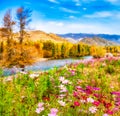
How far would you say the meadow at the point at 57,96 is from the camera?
547 centimetres

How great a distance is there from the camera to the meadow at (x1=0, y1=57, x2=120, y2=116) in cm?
547

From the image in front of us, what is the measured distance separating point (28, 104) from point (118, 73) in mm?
6137

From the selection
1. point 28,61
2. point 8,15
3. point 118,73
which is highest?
point 8,15

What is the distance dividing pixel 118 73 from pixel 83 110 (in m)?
6.34

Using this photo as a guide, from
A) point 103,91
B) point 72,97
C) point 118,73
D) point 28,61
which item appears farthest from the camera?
point 28,61

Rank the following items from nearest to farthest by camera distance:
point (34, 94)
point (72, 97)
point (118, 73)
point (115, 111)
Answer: point (115, 111) → point (72, 97) → point (34, 94) → point (118, 73)

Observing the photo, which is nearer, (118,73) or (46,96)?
(46,96)

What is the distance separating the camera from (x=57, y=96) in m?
6.77

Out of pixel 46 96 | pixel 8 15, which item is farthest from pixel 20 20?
pixel 46 96

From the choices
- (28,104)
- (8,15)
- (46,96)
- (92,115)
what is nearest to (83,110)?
(92,115)

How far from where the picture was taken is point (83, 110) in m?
5.54

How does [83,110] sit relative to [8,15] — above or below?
below

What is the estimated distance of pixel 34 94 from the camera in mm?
6957

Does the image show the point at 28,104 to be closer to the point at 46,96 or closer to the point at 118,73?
the point at 46,96
